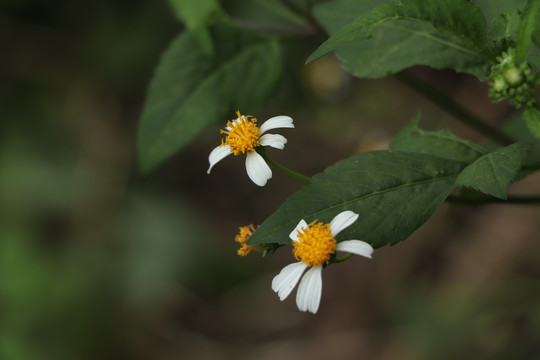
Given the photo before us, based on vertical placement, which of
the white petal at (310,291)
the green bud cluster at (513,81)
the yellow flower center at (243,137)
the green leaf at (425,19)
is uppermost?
the yellow flower center at (243,137)

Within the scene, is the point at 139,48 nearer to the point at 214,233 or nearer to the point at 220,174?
the point at 220,174

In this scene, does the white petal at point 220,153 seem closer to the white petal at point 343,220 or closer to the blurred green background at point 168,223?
the white petal at point 343,220

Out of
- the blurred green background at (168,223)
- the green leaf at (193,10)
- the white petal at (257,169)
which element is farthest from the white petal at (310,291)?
the blurred green background at (168,223)

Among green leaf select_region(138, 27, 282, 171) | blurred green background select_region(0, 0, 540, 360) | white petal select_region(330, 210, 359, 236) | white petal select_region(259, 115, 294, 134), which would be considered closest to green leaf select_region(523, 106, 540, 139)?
white petal select_region(330, 210, 359, 236)

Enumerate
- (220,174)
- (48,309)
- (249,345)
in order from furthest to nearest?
1. (220,174)
2. (249,345)
3. (48,309)

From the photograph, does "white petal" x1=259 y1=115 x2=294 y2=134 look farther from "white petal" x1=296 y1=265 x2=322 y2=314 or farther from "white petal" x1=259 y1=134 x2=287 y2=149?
"white petal" x1=296 y1=265 x2=322 y2=314

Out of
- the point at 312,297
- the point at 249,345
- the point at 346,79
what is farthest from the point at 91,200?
the point at 312,297
